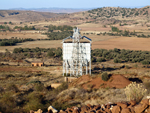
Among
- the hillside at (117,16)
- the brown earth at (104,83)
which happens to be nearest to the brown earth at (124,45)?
the brown earth at (104,83)

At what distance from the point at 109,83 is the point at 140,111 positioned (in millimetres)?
9466

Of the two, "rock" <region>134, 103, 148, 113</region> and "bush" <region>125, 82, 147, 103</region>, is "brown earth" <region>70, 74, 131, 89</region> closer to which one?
"bush" <region>125, 82, 147, 103</region>

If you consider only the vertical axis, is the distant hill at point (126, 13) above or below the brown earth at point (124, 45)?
above

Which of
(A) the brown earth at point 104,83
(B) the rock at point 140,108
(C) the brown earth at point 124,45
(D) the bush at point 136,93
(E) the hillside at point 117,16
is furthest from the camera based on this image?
(E) the hillside at point 117,16

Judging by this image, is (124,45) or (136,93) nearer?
(136,93)

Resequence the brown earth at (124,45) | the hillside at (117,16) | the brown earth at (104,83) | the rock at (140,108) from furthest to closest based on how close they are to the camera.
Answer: the hillside at (117,16)
the brown earth at (124,45)
the brown earth at (104,83)
the rock at (140,108)

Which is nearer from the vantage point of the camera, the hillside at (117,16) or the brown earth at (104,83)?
the brown earth at (104,83)

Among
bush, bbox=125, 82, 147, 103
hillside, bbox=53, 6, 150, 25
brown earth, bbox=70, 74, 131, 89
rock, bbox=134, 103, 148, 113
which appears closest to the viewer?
rock, bbox=134, 103, 148, 113

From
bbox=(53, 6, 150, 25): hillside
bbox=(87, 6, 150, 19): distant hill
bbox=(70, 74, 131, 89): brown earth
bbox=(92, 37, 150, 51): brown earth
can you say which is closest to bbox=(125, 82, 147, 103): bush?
bbox=(70, 74, 131, 89): brown earth

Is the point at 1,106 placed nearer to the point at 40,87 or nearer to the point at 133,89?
the point at 40,87

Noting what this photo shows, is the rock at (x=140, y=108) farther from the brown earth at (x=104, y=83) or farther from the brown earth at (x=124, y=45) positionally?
the brown earth at (x=124, y=45)

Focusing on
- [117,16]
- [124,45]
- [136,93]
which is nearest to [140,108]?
[136,93]

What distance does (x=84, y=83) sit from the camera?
18578 mm

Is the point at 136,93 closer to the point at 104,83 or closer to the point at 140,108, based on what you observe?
the point at 140,108
